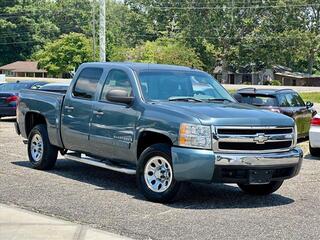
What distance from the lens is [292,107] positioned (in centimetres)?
1555

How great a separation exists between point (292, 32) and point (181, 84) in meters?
73.5

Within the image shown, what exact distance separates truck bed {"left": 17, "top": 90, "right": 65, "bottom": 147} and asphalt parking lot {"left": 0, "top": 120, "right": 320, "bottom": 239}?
2.41 ft

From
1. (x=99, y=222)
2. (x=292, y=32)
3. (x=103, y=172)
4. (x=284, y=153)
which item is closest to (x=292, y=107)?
(x=103, y=172)

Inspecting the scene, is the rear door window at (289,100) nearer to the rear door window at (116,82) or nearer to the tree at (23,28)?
the rear door window at (116,82)

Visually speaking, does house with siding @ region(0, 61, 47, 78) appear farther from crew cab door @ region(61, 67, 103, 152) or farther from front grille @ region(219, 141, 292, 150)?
front grille @ region(219, 141, 292, 150)

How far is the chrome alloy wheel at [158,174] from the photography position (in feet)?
26.5

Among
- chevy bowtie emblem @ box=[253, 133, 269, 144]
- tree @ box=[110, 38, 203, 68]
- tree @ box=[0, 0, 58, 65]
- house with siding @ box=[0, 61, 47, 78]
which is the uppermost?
tree @ box=[0, 0, 58, 65]

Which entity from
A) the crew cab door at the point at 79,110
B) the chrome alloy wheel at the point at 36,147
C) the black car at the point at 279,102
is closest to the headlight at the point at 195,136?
the crew cab door at the point at 79,110

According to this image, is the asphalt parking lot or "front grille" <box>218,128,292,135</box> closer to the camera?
the asphalt parking lot

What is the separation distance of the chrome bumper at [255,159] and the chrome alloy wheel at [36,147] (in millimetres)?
4129

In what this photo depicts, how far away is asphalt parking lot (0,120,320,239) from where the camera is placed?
6.77 m

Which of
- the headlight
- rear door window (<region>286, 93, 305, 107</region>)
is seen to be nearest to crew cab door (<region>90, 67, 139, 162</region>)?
the headlight

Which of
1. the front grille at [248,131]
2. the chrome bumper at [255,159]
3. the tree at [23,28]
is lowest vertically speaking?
the chrome bumper at [255,159]

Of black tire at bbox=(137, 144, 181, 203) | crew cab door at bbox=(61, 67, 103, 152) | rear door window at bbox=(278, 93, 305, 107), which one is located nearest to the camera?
black tire at bbox=(137, 144, 181, 203)
